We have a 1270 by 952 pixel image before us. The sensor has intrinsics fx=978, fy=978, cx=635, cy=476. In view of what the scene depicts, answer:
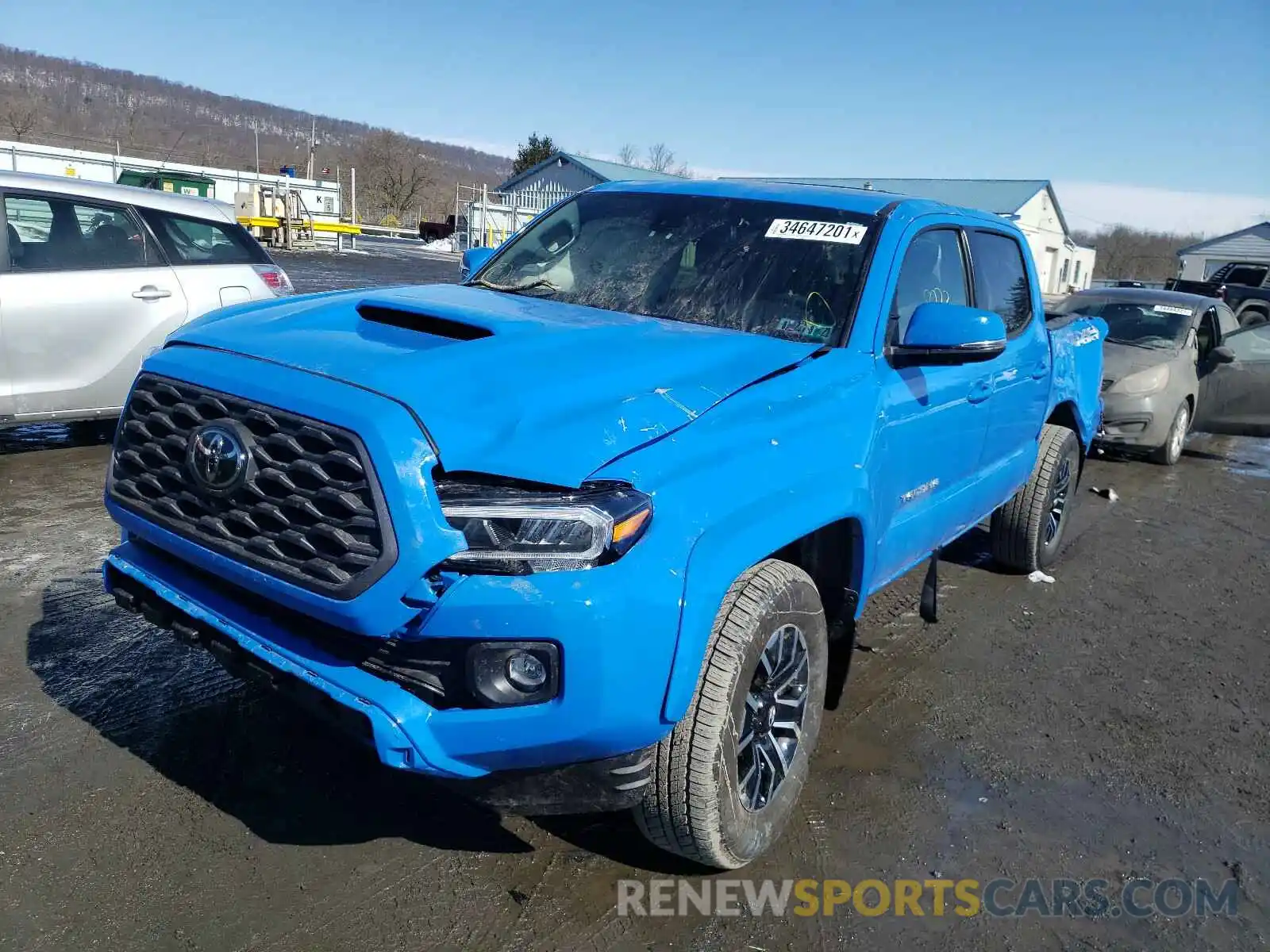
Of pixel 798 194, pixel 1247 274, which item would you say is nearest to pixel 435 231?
pixel 1247 274

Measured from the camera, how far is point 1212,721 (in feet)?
13.3

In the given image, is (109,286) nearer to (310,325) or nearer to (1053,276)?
(310,325)

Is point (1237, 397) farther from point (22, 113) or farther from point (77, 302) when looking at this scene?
point (22, 113)

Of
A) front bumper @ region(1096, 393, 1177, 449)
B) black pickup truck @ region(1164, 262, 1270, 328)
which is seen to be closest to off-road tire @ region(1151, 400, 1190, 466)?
front bumper @ region(1096, 393, 1177, 449)

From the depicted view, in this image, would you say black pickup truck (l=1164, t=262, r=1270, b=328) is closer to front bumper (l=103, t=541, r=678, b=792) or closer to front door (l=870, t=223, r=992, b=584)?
front door (l=870, t=223, r=992, b=584)

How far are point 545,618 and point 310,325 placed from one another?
4.09 feet

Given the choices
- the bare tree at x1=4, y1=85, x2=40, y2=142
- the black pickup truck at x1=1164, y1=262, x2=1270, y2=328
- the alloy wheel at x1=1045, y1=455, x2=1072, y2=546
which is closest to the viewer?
the alloy wheel at x1=1045, y1=455, x2=1072, y2=546

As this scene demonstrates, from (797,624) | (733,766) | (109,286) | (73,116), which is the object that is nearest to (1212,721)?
(797,624)

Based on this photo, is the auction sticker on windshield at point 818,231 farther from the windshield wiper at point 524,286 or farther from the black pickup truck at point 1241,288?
the black pickup truck at point 1241,288

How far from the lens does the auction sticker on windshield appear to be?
11.7ft

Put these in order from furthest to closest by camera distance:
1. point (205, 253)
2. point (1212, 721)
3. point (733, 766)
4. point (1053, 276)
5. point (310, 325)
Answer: point (1053, 276) → point (205, 253) → point (1212, 721) → point (310, 325) → point (733, 766)

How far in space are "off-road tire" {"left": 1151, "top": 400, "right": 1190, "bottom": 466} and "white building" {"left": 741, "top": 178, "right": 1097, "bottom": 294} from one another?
102 feet

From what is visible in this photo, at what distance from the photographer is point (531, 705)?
7.36ft

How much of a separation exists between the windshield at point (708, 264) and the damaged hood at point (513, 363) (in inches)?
7.8
